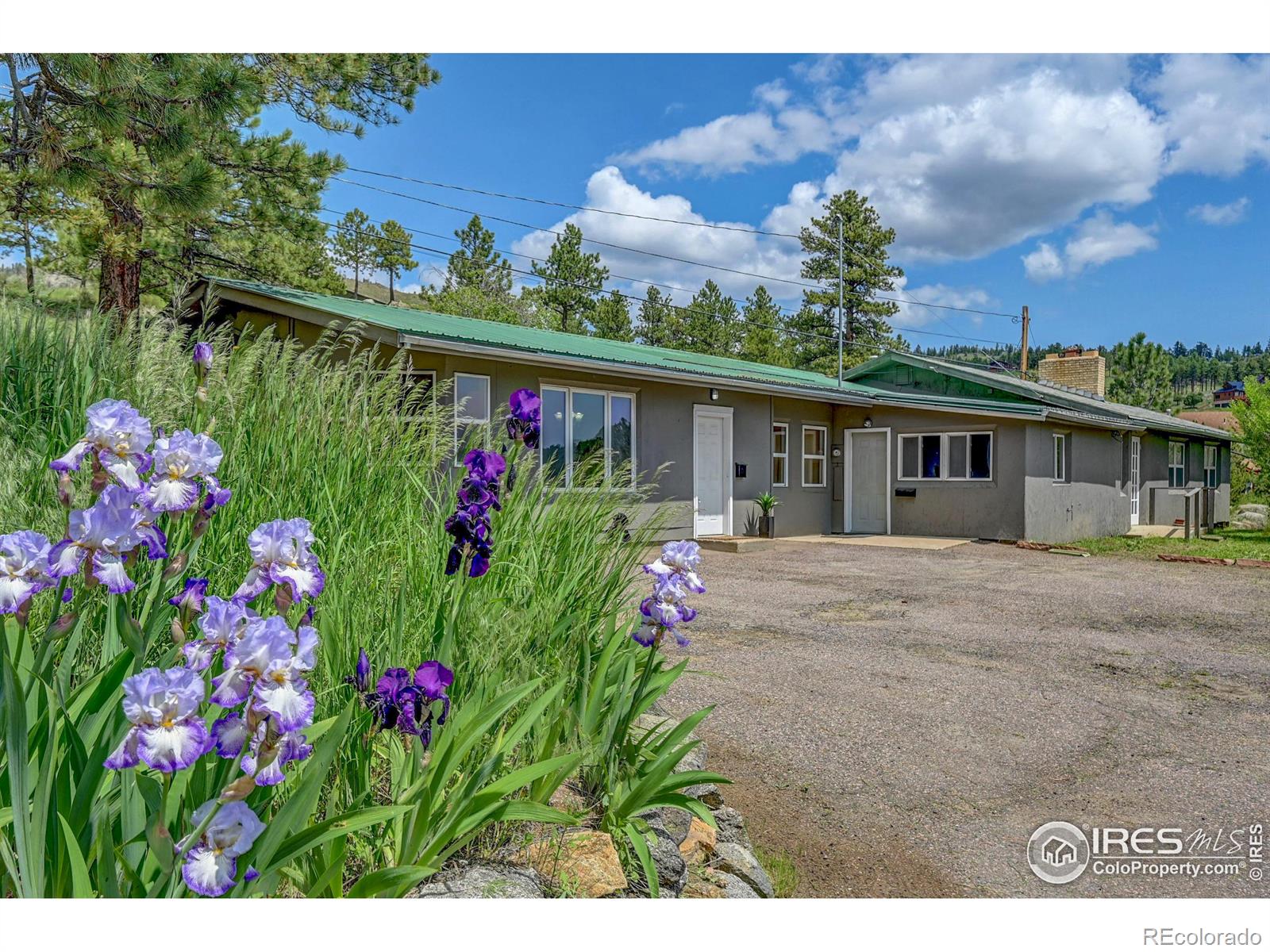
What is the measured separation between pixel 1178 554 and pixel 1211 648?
8.49m

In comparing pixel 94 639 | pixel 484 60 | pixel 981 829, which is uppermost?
pixel 484 60

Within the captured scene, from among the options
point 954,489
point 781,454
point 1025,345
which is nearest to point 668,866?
point 781,454

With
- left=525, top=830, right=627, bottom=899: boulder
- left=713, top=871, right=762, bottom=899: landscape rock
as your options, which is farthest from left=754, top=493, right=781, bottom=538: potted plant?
left=525, top=830, right=627, bottom=899: boulder

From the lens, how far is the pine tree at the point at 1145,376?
134 feet

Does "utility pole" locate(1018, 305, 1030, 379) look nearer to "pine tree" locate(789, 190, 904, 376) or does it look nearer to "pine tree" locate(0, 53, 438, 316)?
"pine tree" locate(789, 190, 904, 376)

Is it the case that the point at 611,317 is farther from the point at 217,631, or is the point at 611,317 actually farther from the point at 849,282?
the point at 217,631

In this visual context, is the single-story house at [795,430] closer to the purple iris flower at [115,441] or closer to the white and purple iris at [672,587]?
the white and purple iris at [672,587]

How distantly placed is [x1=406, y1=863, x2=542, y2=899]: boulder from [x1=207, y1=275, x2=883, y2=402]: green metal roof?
7206 millimetres

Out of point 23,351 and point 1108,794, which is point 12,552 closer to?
point 23,351

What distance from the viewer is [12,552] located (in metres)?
1.28

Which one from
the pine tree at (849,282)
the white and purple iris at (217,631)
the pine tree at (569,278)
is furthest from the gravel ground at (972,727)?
the pine tree at (849,282)

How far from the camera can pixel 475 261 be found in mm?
32219

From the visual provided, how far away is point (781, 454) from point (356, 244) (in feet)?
71.1
